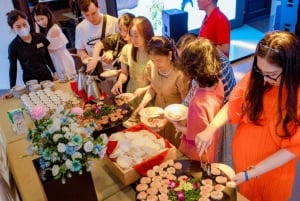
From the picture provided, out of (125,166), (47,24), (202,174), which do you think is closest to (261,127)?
(202,174)

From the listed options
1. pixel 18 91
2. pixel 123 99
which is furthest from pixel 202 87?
pixel 18 91

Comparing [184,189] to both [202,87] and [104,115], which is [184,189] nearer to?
[202,87]

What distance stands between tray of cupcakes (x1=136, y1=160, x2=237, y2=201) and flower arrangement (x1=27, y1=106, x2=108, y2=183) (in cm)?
24

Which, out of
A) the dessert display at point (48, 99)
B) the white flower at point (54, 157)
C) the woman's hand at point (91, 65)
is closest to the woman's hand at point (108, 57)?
the woman's hand at point (91, 65)

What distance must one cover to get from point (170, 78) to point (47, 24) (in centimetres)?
183

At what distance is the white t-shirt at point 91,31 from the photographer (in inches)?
104

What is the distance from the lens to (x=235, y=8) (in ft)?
18.3

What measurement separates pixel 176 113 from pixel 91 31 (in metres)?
1.44

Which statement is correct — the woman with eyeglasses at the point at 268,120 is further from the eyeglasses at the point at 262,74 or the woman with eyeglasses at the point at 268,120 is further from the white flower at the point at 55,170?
the white flower at the point at 55,170

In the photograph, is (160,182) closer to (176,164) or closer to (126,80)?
(176,164)

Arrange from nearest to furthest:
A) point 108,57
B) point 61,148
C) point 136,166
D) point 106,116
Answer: point 61,148, point 136,166, point 106,116, point 108,57

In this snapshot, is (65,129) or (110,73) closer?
(65,129)

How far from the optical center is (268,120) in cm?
124

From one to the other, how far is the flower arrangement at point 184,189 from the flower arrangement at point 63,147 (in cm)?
30
